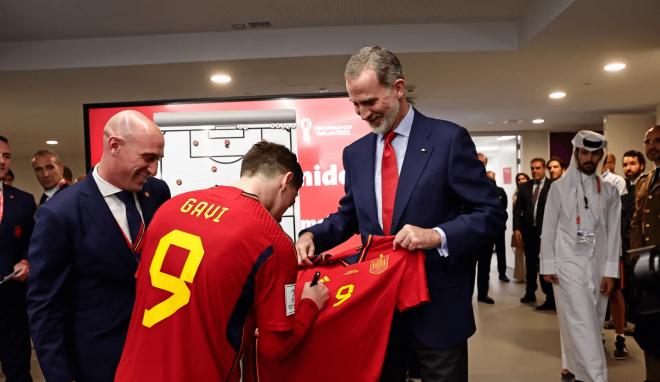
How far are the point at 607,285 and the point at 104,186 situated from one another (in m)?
3.23

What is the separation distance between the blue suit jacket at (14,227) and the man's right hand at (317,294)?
2715 mm

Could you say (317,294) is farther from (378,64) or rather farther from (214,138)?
(214,138)

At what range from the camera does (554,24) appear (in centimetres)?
429

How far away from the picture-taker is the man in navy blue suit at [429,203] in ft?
5.09

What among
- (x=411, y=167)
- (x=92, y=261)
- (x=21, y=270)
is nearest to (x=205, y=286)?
(x=92, y=261)

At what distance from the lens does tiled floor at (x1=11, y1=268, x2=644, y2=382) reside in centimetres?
385

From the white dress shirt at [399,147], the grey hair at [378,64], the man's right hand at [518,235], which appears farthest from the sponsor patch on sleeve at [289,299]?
the man's right hand at [518,235]

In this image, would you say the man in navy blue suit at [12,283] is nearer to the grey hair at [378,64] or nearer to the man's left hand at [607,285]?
the grey hair at [378,64]

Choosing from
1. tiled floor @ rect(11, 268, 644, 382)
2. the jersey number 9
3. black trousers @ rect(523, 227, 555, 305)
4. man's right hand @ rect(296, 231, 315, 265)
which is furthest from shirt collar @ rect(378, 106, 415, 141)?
black trousers @ rect(523, 227, 555, 305)

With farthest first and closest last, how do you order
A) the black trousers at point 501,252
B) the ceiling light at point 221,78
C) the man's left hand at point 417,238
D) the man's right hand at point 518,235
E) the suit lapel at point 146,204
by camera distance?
1. the black trousers at point 501,252
2. the man's right hand at point 518,235
3. the ceiling light at point 221,78
4. the suit lapel at point 146,204
5. the man's left hand at point 417,238

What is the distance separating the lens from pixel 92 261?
1601mm

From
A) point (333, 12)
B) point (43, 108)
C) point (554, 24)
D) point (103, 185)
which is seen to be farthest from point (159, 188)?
point (43, 108)

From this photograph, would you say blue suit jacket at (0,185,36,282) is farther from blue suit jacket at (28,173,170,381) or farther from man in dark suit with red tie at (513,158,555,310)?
man in dark suit with red tie at (513,158,555,310)

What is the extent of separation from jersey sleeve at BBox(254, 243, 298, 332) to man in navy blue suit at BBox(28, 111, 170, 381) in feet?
1.74
